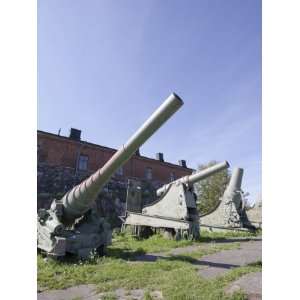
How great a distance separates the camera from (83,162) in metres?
22.3

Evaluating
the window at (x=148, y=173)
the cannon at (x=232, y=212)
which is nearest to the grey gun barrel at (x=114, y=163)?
the cannon at (x=232, y=212)

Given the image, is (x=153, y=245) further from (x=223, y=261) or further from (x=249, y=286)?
(x=249, y=286)

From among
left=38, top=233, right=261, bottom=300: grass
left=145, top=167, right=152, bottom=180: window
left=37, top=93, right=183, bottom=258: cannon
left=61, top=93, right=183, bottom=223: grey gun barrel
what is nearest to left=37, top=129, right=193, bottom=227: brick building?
left=145, top=167, right=152, bottom=180: window

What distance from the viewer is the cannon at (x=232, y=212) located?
14.4 metres

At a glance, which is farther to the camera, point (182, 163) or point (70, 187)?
point (182, 163)

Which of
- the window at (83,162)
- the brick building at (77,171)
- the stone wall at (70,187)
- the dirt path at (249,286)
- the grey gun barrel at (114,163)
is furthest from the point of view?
the window at (83,162)

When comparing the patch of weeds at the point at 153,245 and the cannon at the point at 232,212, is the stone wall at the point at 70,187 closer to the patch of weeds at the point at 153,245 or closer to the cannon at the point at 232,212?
the cannon at the point at 232,212

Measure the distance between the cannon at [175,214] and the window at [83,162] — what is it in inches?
365

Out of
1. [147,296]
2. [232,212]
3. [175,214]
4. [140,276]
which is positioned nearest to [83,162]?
[232,212]

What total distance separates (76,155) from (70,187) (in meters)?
2.31

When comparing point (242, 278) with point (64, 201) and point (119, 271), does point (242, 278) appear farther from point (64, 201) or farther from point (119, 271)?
point (64, 201)

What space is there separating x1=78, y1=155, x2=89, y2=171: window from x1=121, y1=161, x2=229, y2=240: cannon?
9269mm

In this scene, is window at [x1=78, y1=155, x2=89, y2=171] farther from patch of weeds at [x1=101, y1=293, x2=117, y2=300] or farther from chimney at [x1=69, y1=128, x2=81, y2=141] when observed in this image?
patch of weeds at [x1=101, y1=293, x2=117, y2=300]

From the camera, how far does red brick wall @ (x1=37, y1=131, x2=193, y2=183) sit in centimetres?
2033
